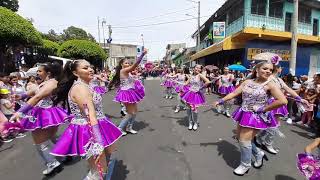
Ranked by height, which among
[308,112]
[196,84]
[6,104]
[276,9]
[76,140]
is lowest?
[308,112]

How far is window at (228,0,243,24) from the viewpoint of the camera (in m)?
23.6

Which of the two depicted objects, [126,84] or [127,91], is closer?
[127,91]

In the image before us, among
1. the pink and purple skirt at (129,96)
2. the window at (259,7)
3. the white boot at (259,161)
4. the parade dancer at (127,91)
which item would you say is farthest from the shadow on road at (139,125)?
the window at (259,7)

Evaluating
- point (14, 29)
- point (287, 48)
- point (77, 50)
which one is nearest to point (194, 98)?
point (14, 29)

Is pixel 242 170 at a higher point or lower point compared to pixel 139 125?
higher

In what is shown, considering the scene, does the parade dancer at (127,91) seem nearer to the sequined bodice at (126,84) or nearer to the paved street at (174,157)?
the sequined bodice at (126,84)

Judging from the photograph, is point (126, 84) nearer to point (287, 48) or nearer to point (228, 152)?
point (228, 152)

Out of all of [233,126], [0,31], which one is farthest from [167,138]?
[0,31]

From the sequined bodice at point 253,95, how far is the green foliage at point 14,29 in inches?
708

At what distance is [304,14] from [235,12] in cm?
551

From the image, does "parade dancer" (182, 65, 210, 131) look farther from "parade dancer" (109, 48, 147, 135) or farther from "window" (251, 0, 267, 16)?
"window" (251, 0, 267, 16)

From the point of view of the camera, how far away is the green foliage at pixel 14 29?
19.0m

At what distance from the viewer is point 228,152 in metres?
6.59

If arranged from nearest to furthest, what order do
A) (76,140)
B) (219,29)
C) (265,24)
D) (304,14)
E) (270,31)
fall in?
1. (76,140)
2. (270,31)
3. (265,24)
4. (304,14)
5. (219,29)
